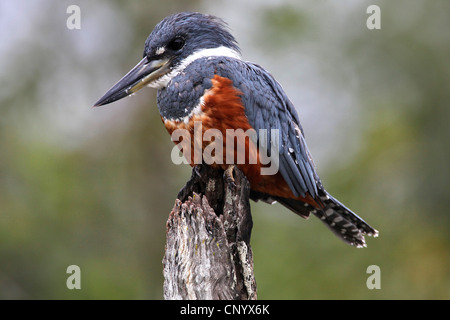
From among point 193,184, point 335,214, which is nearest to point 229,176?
point 193,184

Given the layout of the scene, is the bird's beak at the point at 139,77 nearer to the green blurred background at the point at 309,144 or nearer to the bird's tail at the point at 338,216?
the bird's tail at the point at 338,216

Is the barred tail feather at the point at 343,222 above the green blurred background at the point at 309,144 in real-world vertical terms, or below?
below

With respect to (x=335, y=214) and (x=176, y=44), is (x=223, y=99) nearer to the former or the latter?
(x=176, y=44)

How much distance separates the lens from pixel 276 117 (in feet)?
12.5

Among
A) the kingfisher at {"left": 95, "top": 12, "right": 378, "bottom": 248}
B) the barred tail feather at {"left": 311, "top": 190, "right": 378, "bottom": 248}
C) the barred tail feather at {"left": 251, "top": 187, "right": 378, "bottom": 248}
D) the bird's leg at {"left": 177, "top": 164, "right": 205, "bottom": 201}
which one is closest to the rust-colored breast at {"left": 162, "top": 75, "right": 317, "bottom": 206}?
the kingfisher at {"left": 95, "top": 12, "right": 378, "bottom": 248}

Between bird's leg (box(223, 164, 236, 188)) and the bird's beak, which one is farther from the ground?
the bird's beak

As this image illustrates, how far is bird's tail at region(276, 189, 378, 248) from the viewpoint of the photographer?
165 inches

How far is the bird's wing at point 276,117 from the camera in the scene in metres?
3.63

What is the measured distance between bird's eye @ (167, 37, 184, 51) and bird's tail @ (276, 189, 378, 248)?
1415mm

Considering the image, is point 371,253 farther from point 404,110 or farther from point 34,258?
point 34,258

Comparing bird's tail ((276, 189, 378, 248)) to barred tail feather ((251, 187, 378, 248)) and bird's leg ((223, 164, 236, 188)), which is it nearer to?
barred tail feather ((251, 187, 378, 248))

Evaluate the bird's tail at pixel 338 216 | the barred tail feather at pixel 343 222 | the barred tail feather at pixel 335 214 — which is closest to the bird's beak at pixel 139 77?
the barred tail feather at pixel 335 214

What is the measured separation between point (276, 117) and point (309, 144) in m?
2.73

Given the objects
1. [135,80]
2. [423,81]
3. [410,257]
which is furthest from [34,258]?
[423,81]
